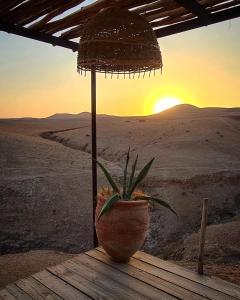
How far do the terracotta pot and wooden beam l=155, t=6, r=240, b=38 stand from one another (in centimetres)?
187

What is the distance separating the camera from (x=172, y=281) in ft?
9.34

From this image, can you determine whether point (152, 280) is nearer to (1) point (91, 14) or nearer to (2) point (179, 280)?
(2) point (179, 280)

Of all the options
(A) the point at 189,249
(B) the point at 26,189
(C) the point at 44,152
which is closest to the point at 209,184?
(A) the point at 189,249

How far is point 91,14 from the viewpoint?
3607 mm

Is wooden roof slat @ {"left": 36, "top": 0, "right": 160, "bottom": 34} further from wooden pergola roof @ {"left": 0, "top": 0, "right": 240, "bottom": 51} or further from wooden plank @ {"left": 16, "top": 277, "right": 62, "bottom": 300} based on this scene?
wooden plank @ {"left": 16, "top": 277, "right": 62, "bottom": 300}

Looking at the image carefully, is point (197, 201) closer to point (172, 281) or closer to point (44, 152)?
point (172, 281)

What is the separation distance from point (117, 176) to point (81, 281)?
22.4 feet

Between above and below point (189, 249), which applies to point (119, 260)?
above

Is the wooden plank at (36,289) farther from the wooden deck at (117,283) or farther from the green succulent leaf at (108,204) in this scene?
the green succulent leaf at (108,204)

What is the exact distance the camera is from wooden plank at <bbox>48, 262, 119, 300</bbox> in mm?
2604

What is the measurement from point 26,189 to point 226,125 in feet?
46.7

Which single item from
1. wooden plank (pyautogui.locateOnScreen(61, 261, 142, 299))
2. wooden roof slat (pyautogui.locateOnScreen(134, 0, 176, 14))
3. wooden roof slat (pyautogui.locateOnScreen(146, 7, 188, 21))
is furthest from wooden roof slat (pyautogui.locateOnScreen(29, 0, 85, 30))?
wooden plank (pyautogui.locateOnScreen(61, 261, 142, 299))

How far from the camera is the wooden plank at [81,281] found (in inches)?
103

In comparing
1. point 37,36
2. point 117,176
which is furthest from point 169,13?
point 117,176
